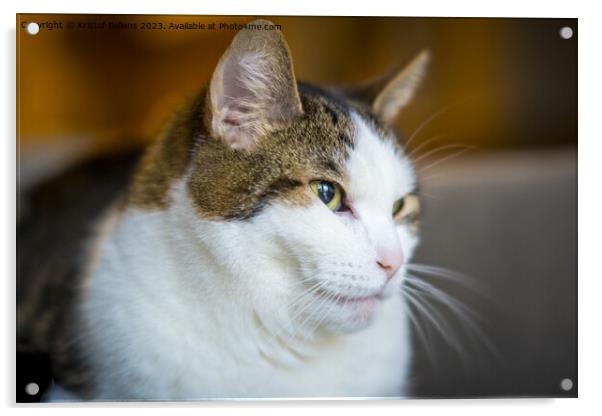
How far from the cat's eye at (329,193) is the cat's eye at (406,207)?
0.39 feet

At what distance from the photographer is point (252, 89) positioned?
938 millimetres

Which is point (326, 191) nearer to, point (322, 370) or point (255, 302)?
point (255, 302)

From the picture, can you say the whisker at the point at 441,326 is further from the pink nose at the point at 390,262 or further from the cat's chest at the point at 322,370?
the pink nose at the point at 390,262

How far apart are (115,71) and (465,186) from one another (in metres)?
0.70

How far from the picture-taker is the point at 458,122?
4.11 feet

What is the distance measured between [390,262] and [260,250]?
0.19 m

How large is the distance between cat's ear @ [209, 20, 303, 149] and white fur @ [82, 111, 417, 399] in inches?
4.6

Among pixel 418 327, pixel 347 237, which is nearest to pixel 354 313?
pixel 347 237

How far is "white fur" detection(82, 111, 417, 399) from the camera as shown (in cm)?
93

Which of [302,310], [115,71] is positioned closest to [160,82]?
[115,71]

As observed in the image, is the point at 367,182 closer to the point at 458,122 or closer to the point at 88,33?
Result: the point at 458,122

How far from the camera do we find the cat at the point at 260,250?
0.92 m

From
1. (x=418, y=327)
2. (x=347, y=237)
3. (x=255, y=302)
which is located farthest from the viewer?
(x=418, y=327)

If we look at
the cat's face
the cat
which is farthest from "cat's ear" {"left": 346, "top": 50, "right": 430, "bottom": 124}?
the cat's face
